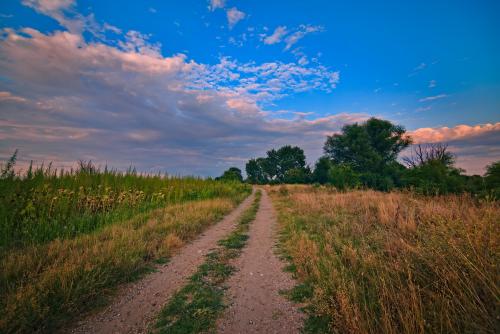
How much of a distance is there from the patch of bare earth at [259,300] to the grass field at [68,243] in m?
2.16

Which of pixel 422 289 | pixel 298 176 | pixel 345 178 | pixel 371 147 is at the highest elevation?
pixel 371 147

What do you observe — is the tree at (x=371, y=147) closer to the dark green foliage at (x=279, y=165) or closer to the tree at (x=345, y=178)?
the tree at (x=345, y=178)

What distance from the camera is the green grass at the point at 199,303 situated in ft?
10.4

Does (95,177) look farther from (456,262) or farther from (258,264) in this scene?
(456,262)

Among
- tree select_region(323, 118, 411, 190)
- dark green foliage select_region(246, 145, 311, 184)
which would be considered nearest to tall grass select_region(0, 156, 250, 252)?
tree select_region(323, 118, 411, 190)

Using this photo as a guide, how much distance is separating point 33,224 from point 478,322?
10120 mm

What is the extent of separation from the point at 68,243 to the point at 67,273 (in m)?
2.20

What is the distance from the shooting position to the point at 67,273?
3811mm

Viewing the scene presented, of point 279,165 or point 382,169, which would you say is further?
point 279,165

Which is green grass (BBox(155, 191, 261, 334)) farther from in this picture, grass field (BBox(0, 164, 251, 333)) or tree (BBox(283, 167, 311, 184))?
tree (BBox(283, 167, 311, 184))

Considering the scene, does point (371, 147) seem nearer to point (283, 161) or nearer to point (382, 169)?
point (382, 169)

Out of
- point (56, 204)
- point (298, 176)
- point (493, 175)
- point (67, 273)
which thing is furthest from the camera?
point (298, 176)

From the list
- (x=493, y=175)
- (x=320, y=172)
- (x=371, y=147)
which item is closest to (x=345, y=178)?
(x=493, y=175)

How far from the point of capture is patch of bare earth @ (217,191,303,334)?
3240 millimetres
